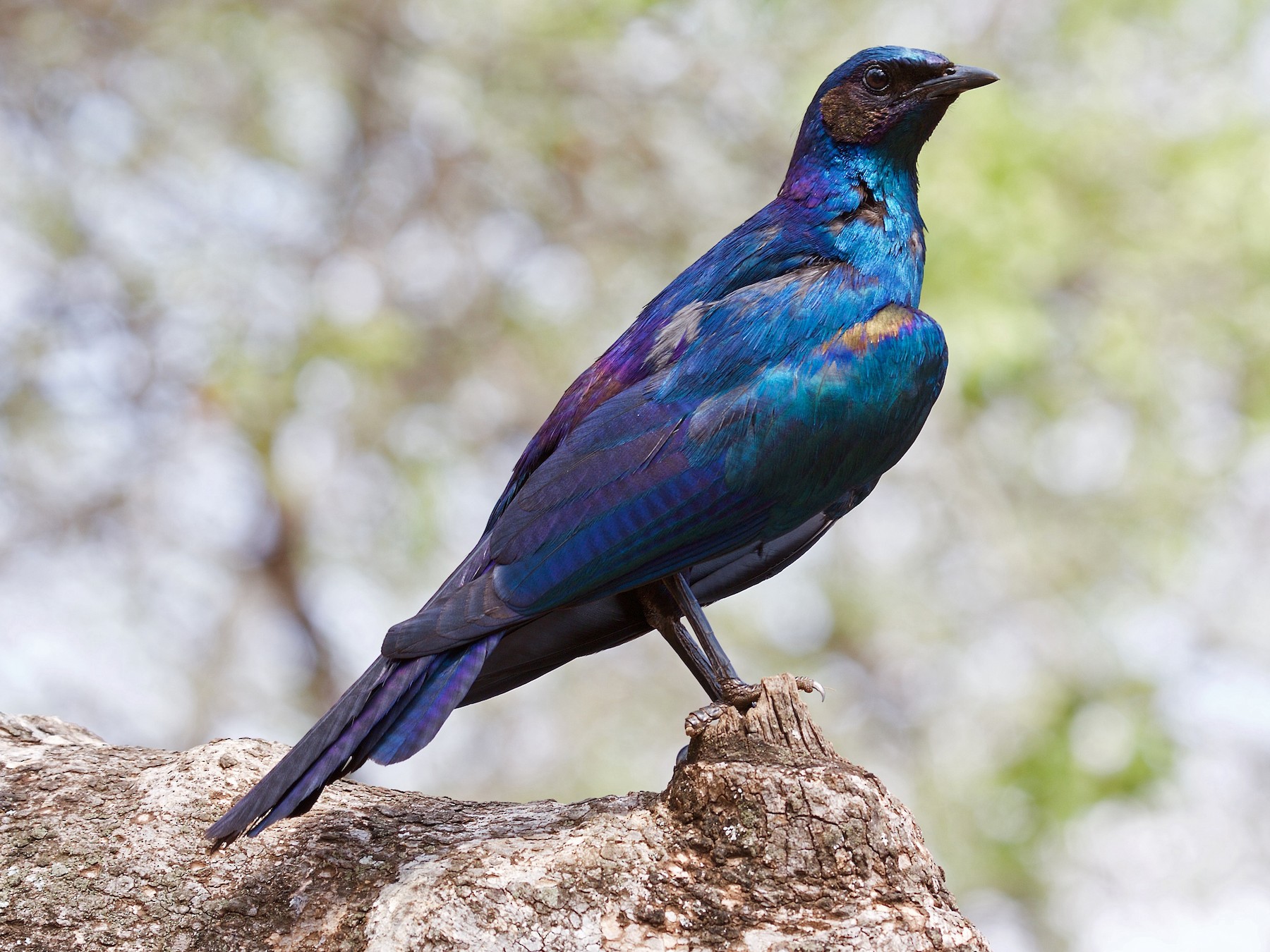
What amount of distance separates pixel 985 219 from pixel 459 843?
5.14 m

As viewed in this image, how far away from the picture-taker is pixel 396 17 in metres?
8.67

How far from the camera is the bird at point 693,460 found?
10.8ft

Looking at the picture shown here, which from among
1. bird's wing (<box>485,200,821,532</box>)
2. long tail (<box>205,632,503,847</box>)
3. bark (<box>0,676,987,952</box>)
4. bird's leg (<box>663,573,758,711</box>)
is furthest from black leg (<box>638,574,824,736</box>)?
long tail (<box>205,632,503,847</box>)

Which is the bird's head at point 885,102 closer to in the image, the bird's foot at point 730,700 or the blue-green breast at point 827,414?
the blue-green breast at point 827,414

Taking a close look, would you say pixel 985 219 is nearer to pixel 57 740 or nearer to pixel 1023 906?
pixel 1023 906

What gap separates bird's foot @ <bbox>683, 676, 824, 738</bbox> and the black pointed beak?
1789mm

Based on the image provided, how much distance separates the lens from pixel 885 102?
13.5ft

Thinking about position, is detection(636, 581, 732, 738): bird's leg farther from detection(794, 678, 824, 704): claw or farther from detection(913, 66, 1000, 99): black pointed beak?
detection(913, 66, 1000, 99): black pointed beak

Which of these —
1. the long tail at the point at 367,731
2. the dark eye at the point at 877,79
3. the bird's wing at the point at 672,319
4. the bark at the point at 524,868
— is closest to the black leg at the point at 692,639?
the bark at the point at 524,868

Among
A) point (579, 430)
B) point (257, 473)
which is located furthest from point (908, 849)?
point (257, 473)

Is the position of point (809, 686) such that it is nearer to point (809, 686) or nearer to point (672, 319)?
point (809, 686)

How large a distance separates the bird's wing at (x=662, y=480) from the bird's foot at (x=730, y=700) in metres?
0.34

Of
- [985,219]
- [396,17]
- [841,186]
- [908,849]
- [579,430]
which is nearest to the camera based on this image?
[908,849]

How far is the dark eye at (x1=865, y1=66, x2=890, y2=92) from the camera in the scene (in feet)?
13.6
